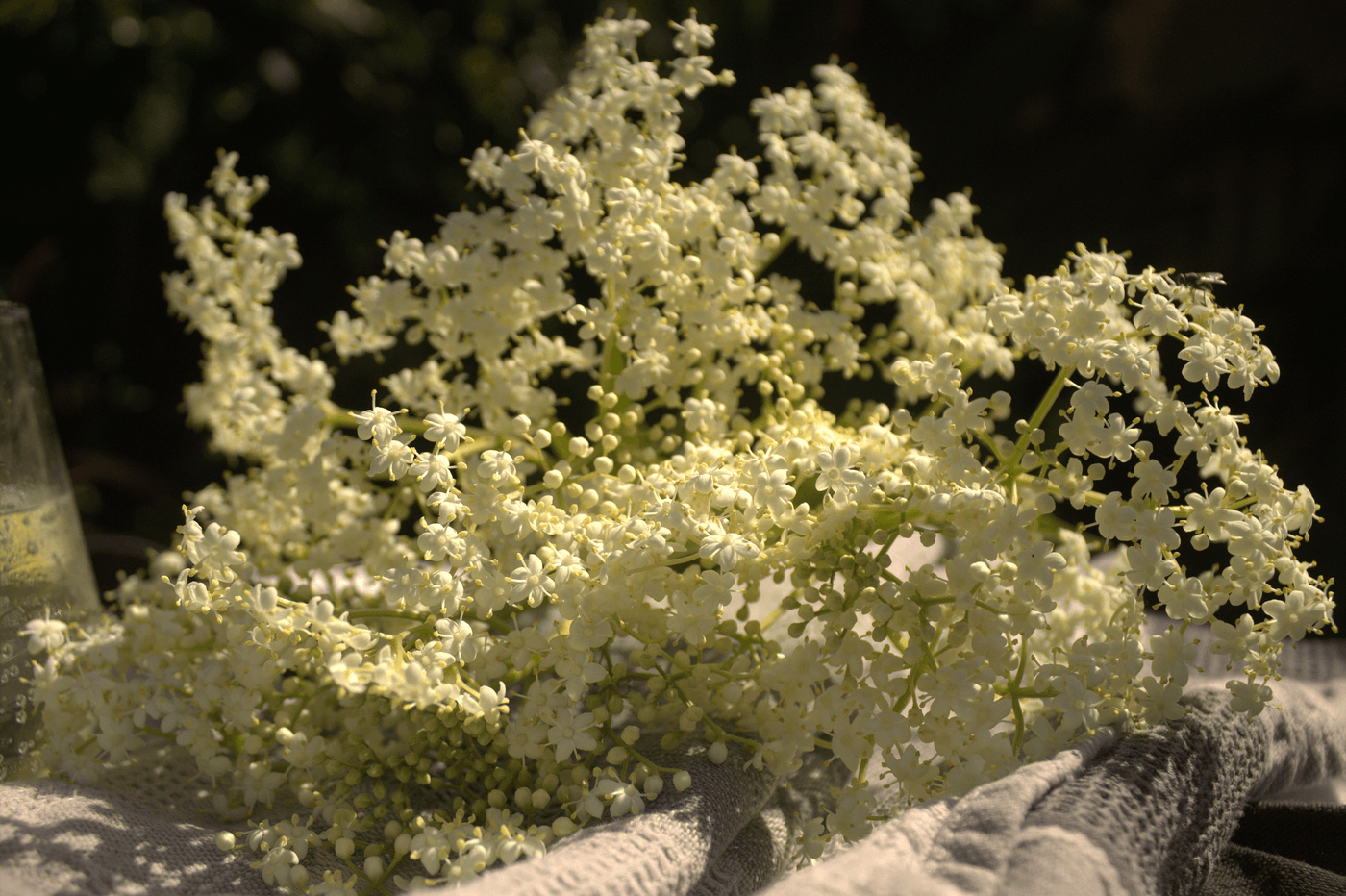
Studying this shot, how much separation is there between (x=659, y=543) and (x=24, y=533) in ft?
1.43

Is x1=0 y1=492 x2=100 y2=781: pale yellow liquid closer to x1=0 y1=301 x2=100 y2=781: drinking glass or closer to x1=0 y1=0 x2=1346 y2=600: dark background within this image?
x1=0 y1=301 x2=100 y2=781: drinking glass

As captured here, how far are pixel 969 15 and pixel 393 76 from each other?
115cm

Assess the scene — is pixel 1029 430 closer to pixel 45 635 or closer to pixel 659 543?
pixel 659 543

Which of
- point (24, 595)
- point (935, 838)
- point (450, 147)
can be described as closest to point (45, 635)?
point (24, 595)

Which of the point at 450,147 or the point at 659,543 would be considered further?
the point at 450,147

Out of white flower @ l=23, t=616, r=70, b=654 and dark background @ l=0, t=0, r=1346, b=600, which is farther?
dark background @ l=0, t=0, r=1346, b=600

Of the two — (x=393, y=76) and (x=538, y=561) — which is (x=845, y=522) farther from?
(x=393, y=76)

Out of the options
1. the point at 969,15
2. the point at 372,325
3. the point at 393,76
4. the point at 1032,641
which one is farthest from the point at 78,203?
the point at 1032,641

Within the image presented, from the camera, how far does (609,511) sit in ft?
1.62

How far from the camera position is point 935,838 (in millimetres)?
420

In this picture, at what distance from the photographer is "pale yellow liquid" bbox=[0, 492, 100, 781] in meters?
0.56

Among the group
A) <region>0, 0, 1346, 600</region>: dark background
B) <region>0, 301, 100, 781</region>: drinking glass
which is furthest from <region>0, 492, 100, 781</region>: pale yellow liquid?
<region>0, 0, 1346, 600</region>: dark background

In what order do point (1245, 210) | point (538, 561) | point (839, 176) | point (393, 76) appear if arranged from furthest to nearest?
point (1245, 210), point (393, 76), point (839, 176), point (538, 561)

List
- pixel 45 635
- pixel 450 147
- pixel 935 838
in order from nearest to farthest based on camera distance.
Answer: pixel 935 838 → pixel 45 635 → pixel 450 147
